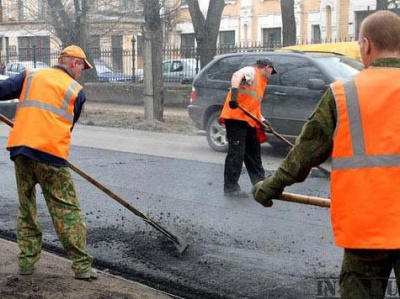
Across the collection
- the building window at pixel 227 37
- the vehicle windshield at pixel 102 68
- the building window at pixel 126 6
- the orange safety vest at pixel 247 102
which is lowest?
the orange safety vest at pixel 247 102

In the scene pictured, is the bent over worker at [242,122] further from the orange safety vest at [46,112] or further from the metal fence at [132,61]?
the metal fence at [132,61]

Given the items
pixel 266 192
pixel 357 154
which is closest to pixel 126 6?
pixel 266 192

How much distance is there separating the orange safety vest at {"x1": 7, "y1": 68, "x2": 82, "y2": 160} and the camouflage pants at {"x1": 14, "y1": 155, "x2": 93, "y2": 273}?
0.14 meters

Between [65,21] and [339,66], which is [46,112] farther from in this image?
[65,21]

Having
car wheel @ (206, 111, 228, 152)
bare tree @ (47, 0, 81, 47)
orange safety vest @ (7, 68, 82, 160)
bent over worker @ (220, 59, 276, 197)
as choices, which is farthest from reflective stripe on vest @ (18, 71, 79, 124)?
bare tree @ (47, 0, 81, 47)

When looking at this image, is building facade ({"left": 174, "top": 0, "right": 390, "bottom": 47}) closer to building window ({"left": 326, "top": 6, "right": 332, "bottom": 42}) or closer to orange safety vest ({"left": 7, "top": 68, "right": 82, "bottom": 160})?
building window ({"left": 326, "top": 6, "right": 332, "bottom": 42})

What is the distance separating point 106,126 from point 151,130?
1.67 metres

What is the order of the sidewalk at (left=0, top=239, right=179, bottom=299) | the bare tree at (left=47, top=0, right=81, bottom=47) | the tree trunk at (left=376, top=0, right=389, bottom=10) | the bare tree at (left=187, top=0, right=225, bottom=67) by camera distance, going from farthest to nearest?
Result: the bare tree at (left=187, top=0, right=225, bottom=67) → the tree trunk at (left=376, top=0, right=389, bottom=10) → the bare tree at (left=47, top=0, right=81, bottom=47) → the sidewalk at (left=0, top=239, right=179, bottom=299)

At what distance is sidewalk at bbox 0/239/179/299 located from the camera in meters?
5.11

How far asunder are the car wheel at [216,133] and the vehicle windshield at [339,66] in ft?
6.36

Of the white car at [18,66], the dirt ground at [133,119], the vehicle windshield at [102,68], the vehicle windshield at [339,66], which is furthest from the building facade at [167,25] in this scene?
the vehicle windshield at [339,66]

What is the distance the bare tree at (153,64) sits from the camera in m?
18.6

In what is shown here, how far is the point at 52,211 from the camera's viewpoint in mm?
5391

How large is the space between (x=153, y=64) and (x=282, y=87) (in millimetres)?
7005
